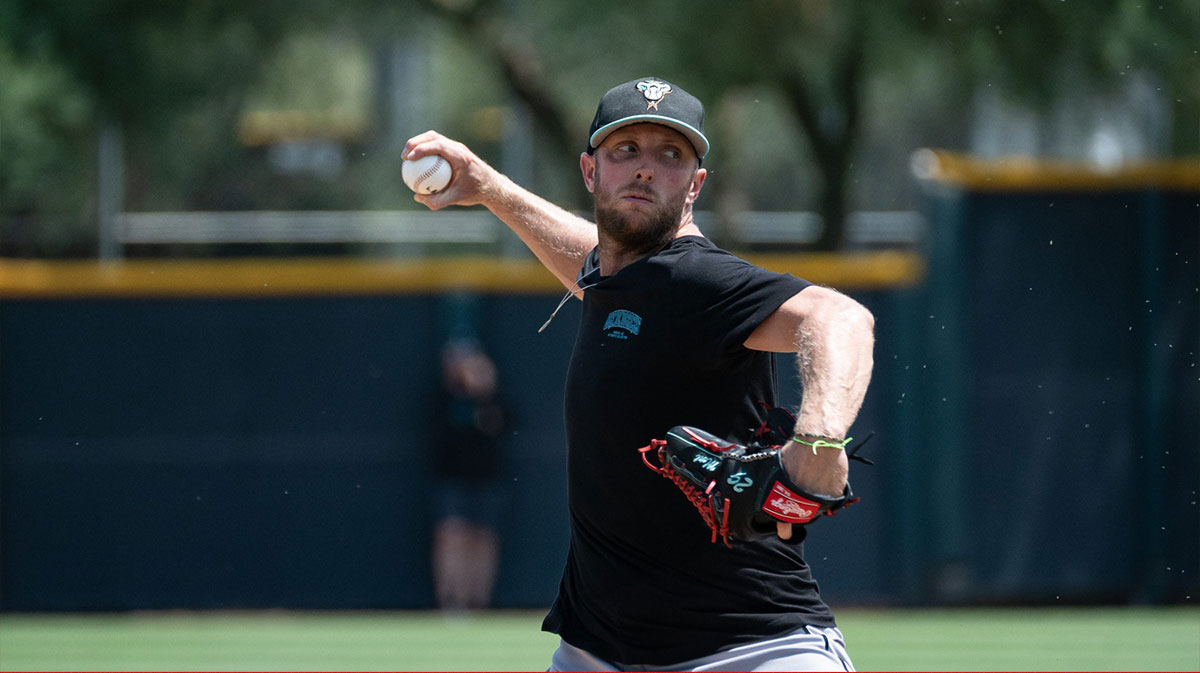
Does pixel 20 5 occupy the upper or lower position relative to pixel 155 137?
upper

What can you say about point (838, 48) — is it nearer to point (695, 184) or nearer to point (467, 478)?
point (467, 478)

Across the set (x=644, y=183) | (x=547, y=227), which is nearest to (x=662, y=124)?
(x=644, y=183)

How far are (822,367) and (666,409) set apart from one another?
532 mm

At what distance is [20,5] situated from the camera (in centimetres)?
1307

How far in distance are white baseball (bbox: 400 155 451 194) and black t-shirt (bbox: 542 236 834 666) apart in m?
0.96

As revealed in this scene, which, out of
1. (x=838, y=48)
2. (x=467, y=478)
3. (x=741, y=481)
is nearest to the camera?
(x=741, y=481)

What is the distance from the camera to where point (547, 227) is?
15.5 feet

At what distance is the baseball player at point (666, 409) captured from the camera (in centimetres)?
359

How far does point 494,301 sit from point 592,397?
9320 millimetres

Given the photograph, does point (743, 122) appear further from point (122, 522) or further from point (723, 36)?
point (122, 522)

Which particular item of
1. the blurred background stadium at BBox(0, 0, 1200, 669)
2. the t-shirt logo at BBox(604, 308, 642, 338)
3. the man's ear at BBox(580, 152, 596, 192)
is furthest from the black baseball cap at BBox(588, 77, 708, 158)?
the blurred background stadium at BBox(0, 0, 1200, 669)

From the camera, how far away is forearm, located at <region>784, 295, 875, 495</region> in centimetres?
311

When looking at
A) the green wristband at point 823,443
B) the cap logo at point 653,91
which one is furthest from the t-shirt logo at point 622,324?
the green wristband at point 823,443

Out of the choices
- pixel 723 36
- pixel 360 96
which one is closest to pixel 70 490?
pixel 723 36
